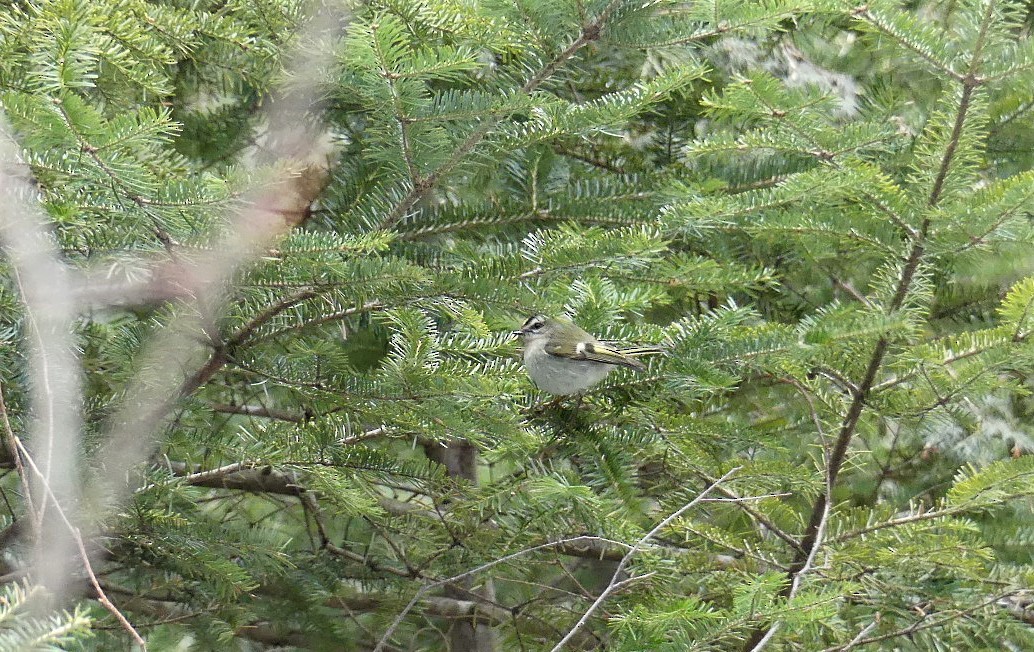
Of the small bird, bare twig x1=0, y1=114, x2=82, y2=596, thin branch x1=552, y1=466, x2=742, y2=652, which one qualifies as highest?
bare twig x1=0, y1=114, x2=82, y2=596

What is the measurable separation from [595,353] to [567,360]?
18 cm

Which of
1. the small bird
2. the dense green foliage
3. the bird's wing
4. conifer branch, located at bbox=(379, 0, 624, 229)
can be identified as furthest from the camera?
the small bird

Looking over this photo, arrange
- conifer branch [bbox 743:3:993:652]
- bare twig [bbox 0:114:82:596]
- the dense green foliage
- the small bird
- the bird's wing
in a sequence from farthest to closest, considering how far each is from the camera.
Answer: the small bird < the bird's wing < conifer branch [bbox 743:3:993:652] < the dense green foliage < bare twig [bbox 0:114:82:596]

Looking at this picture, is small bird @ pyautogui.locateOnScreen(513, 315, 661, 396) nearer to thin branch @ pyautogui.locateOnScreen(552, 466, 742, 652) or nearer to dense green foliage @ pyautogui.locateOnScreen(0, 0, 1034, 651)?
dense green foliage @ pyautogui.locateOnScreen(0, 0, 1034, 651)

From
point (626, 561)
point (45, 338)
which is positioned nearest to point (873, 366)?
point (626, 561)

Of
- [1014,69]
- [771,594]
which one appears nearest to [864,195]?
[1014,69]

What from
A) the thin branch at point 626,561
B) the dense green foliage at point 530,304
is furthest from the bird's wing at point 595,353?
the thin branch at point 626,561

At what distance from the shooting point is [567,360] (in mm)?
3334

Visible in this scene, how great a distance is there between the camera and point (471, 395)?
2223 mm

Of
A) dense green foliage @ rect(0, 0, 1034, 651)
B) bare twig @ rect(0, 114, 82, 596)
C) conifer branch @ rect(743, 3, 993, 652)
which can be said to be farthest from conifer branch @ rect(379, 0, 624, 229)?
conifer branch @ rect(743, 3, 993, 652)

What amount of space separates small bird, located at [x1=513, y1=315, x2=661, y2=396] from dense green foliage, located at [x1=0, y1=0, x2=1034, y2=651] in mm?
217

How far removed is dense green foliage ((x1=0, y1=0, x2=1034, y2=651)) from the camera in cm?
199

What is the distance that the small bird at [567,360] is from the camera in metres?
2.99

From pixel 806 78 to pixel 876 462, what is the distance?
4.94 feet
